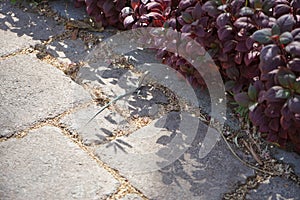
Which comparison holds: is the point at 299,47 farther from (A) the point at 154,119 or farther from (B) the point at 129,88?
(B) the point at 129,88

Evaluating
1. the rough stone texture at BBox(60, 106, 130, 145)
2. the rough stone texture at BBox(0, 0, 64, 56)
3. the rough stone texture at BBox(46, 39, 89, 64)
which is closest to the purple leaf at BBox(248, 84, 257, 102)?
the rough stone texture at BBox(60, 106, 130, 145)

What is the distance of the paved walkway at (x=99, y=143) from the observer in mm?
2047

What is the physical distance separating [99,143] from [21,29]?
3.30 feet

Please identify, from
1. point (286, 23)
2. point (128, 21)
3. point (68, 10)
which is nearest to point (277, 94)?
point (286, 23)

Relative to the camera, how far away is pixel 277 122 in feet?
6.75

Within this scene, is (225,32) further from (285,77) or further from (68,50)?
(68,50)

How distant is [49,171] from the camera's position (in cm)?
211

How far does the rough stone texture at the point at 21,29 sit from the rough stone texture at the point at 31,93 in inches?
5.1

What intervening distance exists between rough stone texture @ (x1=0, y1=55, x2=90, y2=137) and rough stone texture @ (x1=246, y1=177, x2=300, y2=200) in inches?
33.6

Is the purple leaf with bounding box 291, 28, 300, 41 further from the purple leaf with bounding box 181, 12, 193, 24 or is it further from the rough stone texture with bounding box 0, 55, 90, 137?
the rough stone texture with bounding box 0, 55, 90, 137

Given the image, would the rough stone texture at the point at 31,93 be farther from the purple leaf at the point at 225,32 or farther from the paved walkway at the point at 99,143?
the purple leaf at the point at 225,32

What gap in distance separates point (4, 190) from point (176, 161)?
0.63m

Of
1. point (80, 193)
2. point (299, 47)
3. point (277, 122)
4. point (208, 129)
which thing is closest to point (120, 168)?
point (80, 193)

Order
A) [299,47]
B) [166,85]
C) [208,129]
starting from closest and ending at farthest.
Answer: [299,47] < [208,129] < [166,85]
